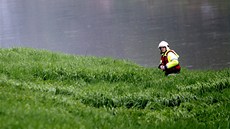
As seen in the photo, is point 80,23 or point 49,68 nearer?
point 49,68

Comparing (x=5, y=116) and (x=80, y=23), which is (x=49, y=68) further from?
(x=80, y=23)

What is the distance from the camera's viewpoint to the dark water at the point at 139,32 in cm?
4701

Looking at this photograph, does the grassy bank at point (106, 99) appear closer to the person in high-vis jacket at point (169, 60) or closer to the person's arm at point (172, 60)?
the person in high-vis jacket at point (169, 60)

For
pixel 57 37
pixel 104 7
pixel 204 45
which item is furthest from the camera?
pixel 104 7

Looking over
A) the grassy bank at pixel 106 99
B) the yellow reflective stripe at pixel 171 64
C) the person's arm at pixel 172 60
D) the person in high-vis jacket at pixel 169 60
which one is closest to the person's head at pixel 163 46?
the person in high-vis jacket at pixel 169 60

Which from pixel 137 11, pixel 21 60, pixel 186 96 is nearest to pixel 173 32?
pixel 137 11

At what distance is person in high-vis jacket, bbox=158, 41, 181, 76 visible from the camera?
797 inches

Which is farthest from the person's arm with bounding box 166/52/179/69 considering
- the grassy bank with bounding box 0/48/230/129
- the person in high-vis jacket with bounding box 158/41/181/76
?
the grassy bank with bounding box 0/48/230/129

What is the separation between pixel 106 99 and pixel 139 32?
4735 cm

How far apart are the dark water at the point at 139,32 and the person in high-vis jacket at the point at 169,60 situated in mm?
18895

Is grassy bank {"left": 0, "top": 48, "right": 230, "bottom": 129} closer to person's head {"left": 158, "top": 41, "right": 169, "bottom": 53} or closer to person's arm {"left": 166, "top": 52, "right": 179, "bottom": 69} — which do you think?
person's arm {"left": 166, "top": 52, "right": 179, "bottom": 69}

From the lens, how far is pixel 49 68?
20.6 meters

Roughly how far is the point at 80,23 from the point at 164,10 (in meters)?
16.4

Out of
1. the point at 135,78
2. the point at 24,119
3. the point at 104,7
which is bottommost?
the point at 104,7
